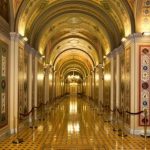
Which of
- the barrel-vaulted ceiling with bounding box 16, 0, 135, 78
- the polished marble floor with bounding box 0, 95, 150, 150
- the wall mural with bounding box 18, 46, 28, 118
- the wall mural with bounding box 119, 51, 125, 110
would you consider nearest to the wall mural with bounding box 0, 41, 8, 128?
the polished marble floor with bounding box 0, 95, 150, 150

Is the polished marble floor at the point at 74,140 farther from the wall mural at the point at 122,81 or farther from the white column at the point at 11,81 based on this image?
the wall mural at the point at 122,81

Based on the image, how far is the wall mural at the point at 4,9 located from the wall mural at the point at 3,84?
127 cm

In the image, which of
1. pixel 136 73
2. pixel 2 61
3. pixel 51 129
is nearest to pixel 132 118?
pixel 136 73

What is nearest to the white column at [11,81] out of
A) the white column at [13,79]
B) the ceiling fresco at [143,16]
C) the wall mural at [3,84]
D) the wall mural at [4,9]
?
the white column at [13,79]

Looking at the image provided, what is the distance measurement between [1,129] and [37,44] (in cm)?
968

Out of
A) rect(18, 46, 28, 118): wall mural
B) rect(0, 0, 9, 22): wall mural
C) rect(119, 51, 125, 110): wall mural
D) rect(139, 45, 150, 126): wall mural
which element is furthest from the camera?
rect(119, 51, 125, 110): wall mural

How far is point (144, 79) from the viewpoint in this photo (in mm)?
14773

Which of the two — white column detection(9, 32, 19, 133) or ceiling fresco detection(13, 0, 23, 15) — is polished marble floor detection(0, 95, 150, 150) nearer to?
white column detection(9, 32, 19, 133)

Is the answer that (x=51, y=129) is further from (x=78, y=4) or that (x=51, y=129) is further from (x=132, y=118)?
(x=78, y=4)

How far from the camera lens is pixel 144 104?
48.5 feet

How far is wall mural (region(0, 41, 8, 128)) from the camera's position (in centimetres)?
1294

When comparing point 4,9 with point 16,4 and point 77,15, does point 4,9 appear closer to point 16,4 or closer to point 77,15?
point 16,4

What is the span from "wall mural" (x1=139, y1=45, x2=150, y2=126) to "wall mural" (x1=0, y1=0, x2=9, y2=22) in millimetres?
6675

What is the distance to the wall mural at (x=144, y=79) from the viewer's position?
48.2 feet
